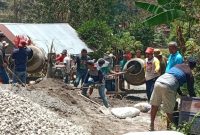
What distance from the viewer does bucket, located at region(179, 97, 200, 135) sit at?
780cm

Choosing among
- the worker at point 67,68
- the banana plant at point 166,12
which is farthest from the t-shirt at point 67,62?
the banana plant at point 166,12

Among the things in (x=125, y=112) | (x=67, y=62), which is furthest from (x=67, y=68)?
(x=125, y=112)

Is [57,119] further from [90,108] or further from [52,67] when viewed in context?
[52,67]

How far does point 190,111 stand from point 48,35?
49.9ft

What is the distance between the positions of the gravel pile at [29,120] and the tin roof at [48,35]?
10868mm

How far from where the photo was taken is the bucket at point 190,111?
7.80 metres

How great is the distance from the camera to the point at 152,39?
107 feet

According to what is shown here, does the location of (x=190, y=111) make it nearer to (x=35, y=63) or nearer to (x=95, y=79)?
(x=95, y=79)

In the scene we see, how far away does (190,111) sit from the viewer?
8039 millimetres

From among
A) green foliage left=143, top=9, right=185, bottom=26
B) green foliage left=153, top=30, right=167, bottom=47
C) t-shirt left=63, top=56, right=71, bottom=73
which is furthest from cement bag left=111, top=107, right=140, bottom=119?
green foliage left=153, top=30, right=167, bottom=47

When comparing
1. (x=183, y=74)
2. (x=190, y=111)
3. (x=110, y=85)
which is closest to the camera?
(x=190, y=111)

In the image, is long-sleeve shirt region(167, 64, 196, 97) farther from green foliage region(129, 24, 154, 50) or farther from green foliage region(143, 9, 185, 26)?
green foliage region(129, 24, 154, 50)

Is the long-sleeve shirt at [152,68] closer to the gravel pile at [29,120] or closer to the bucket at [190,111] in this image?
the gravel pile at [29,120]

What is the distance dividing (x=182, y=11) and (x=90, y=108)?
2.98 m
